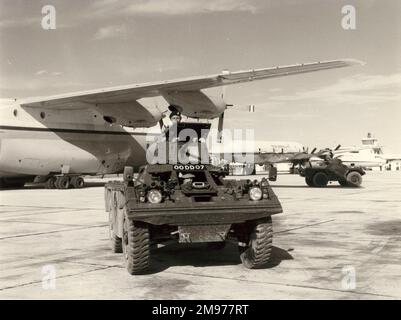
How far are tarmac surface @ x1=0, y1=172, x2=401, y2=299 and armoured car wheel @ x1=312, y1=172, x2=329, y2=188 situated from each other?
1558cm

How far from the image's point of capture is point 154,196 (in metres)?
7.54

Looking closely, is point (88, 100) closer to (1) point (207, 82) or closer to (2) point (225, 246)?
(1) point (207, 82)

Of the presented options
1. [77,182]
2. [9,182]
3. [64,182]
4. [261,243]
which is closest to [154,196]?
[261,243]

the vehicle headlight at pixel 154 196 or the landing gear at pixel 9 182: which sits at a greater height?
the vehicle headlight at pixel 154 196

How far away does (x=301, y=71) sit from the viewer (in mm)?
23391

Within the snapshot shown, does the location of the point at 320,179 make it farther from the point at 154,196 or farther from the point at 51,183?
the point at 154,196

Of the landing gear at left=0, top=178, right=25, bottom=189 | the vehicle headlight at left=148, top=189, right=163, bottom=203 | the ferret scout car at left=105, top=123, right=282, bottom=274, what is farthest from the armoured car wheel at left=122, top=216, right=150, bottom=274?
the landing gear at left=0, top=178, right=25, bottom=189

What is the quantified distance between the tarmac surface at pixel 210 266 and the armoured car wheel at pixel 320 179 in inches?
613

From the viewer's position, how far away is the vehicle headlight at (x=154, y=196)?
7500 millimetres

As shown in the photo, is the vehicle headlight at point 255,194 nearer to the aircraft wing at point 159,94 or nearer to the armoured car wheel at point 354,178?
the aircraft wing at point 159,94

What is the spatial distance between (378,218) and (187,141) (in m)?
7.12

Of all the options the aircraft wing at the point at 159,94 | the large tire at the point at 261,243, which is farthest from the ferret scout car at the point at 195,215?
the aircraft wing at the point at 159,94

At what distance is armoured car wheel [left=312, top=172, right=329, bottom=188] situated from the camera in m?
29.9

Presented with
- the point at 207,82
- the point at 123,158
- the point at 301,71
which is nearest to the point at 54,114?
the point at 123,158
